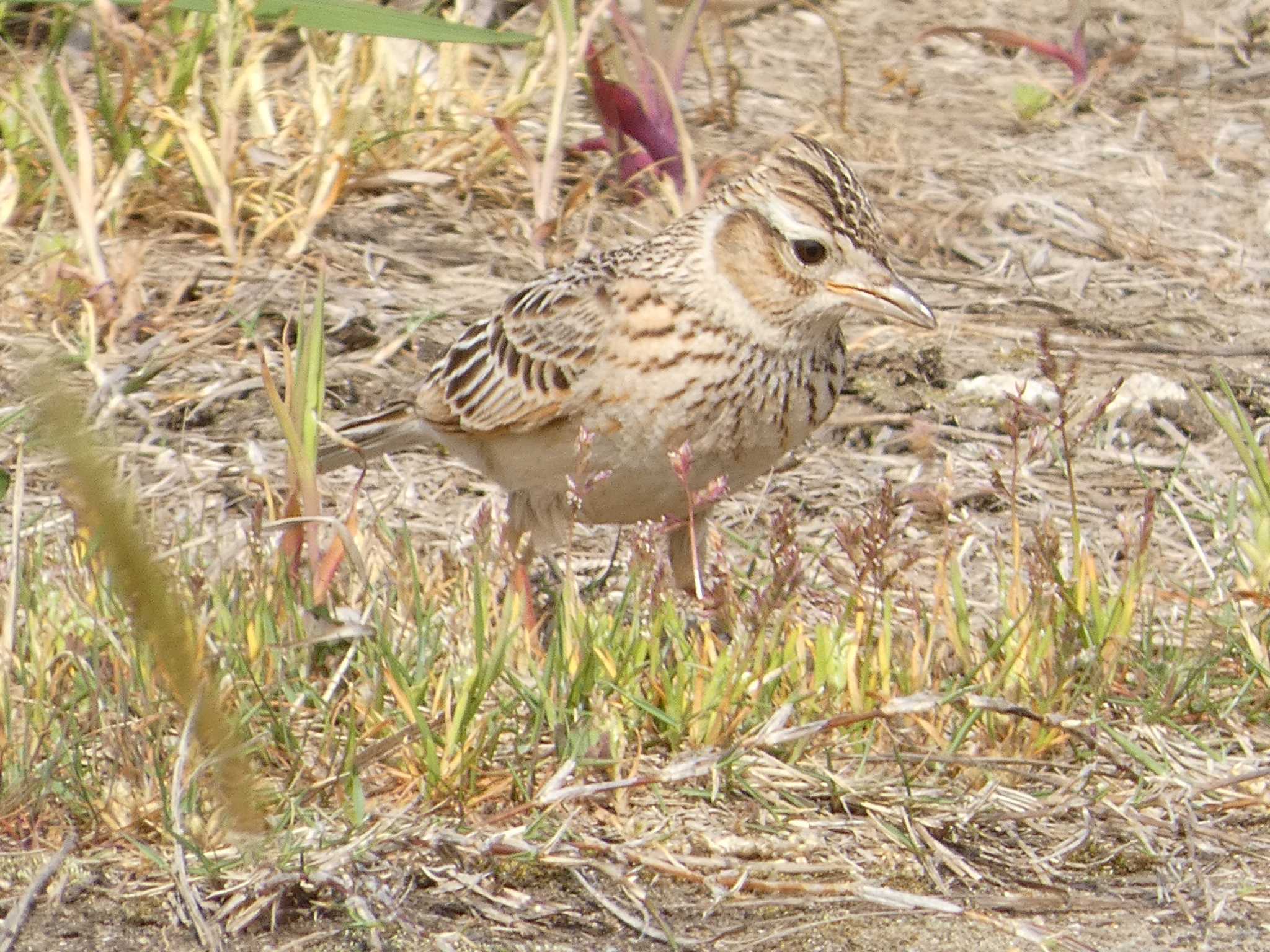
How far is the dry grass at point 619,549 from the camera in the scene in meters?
3.12

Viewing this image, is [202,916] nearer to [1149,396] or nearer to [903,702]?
[903,702]

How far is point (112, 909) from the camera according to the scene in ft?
9.65

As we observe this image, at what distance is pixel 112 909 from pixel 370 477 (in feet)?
8.13

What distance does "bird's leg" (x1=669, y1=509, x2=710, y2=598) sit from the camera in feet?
14.2

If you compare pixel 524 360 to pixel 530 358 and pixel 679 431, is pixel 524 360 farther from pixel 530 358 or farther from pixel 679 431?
pixel 679 431

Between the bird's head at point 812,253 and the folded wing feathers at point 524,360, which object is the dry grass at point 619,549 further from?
the bird's head at point 812,253

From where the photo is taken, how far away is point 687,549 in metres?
4.61

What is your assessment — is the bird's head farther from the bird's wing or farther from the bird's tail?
the bird's tail

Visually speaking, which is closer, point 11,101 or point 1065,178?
point 11,101

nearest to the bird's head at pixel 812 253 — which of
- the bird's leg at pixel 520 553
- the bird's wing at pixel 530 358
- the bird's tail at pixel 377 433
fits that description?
the bird's wing at pixel 530 358

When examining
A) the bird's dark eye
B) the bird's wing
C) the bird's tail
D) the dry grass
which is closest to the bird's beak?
the bird's dark eye

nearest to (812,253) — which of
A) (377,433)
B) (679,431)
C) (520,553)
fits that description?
(679,431)

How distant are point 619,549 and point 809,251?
1.05m

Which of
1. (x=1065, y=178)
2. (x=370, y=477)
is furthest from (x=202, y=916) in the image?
(x=1065, y=178)
